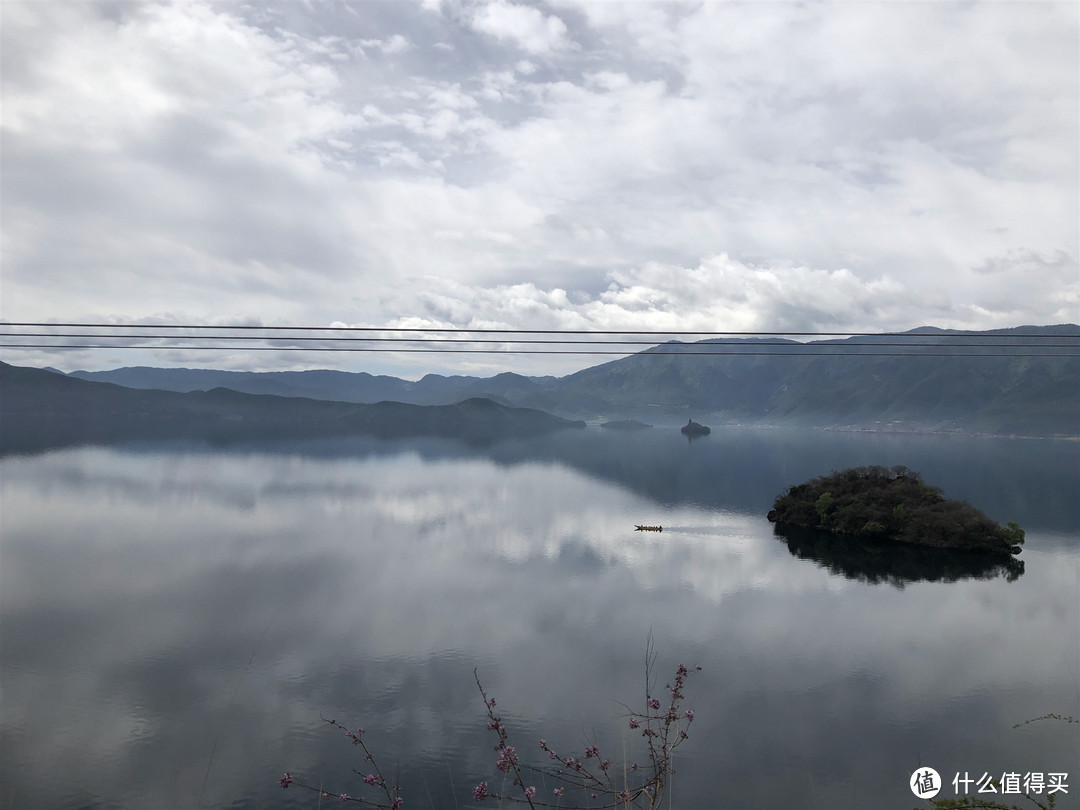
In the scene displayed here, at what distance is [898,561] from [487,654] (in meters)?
43.8

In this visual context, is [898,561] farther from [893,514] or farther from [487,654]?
[487,654]

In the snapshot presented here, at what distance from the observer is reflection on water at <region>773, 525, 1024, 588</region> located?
180 feet

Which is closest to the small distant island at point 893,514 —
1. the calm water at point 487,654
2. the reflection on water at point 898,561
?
the reflection on water at point 898,561

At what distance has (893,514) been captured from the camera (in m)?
65.9

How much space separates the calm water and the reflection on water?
0.51 m

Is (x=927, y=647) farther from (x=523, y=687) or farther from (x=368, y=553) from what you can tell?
(x=368, y=553)

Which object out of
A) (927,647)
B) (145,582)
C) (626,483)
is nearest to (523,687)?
(927,647)

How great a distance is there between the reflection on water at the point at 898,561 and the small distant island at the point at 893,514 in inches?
51.0

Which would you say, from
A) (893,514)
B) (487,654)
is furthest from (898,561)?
(487,654)

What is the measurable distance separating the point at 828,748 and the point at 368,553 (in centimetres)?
A: 5021

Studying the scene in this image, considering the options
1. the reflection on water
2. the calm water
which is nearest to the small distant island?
the reflection on water

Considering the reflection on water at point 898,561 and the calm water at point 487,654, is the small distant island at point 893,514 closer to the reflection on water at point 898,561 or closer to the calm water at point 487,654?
the reflection on water at point 898,561

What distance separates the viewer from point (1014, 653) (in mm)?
37938

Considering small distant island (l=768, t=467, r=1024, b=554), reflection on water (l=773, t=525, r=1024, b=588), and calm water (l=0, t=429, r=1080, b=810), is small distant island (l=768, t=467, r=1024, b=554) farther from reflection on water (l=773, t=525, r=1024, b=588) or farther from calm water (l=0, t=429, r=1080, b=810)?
calm water (l=0, t=429, r=1080, b=810)
